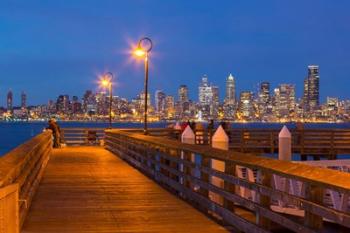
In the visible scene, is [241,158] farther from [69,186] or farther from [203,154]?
[69,186]

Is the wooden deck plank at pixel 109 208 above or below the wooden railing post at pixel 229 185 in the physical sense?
below

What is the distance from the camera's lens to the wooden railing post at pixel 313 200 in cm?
740

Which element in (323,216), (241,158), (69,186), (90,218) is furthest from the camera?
→ (69,186)

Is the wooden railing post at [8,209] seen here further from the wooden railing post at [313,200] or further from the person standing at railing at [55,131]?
the person standing at railing at [55,131]

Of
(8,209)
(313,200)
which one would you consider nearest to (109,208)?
(8,209)

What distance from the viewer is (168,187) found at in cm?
1656

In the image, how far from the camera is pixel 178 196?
15.0 metres

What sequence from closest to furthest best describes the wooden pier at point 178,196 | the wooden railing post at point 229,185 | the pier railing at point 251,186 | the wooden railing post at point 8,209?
the wooden railing post at point 8,209, the pier railing at point 251,186, the wooden pier at point 178,196, the wooden railing post at point 229,185

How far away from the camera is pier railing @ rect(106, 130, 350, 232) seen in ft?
24.1

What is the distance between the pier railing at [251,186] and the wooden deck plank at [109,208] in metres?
0.39

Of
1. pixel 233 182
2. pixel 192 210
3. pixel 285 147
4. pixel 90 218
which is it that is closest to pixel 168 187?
pixel 192 210

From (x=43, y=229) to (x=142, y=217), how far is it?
1.88 m

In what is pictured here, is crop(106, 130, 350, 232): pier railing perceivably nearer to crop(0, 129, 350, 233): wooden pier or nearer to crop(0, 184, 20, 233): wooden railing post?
crop(0, 129, 350, 233): wooden pier

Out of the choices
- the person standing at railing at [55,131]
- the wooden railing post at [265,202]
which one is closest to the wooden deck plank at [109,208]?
the wooden railing post at [265,202]
